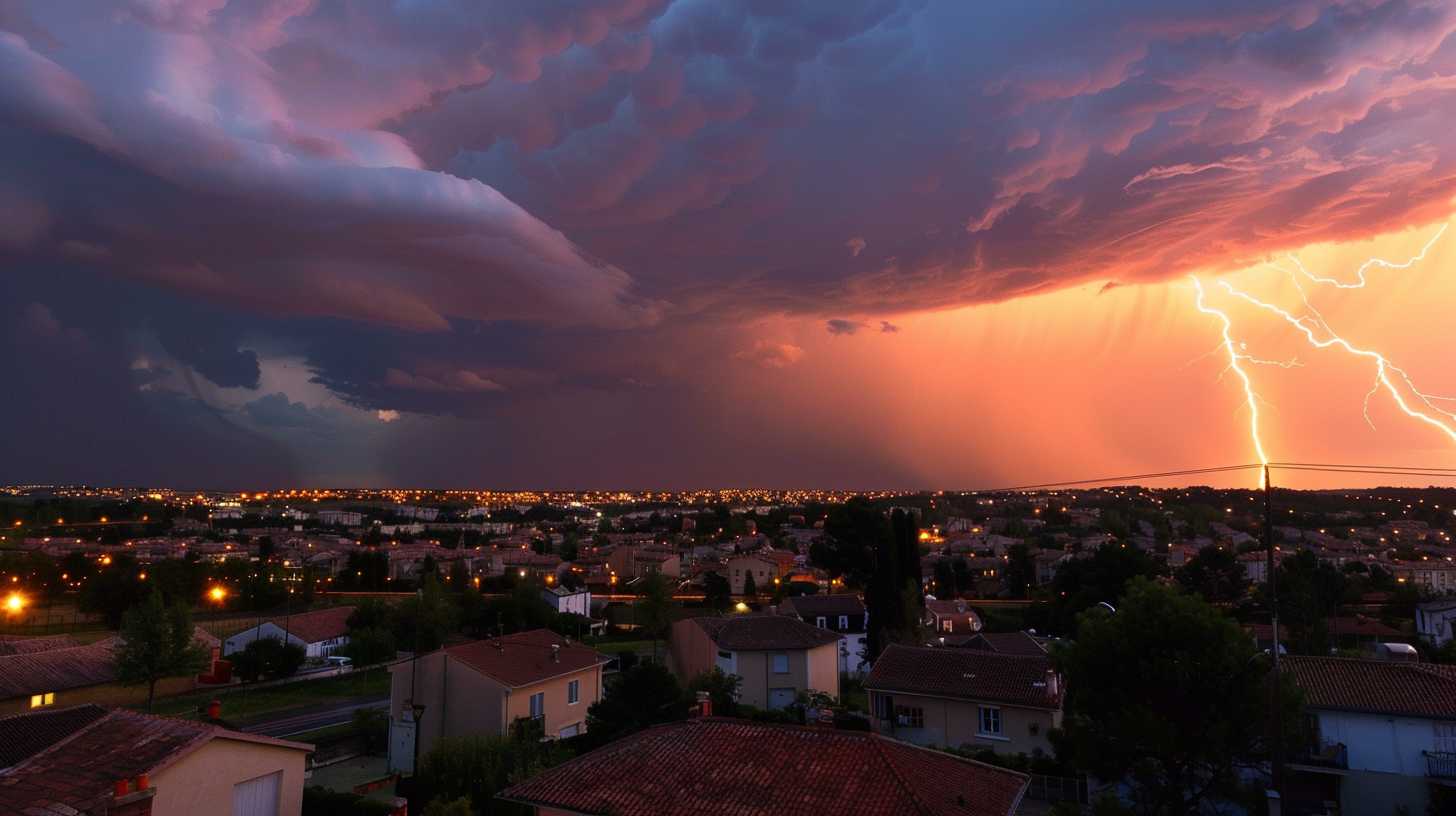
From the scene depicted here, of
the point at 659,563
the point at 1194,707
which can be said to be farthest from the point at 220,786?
the point at 659,563

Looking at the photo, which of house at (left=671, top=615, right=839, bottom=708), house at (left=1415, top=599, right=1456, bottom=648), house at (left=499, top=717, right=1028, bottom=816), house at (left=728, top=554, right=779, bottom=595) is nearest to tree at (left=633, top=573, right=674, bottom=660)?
house at (left=671, top=615, right=839, bottom=708)

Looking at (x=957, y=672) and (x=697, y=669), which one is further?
(x=697, y=669)

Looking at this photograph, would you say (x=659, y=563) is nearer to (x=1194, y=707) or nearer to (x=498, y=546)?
(x=498, y=546)

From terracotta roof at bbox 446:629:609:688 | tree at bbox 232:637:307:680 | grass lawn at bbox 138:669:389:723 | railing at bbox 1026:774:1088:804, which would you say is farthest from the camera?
tree at bbox 232:637:307:680

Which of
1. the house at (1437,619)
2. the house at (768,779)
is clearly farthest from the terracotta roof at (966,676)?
the house at (1437,619)

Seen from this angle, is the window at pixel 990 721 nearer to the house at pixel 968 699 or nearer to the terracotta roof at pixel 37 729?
the house at pixel 968 699

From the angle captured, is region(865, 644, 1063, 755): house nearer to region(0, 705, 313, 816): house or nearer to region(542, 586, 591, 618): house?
region(0, 705, 313, 816): house
